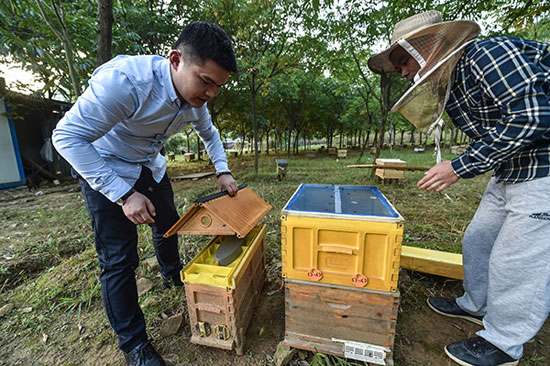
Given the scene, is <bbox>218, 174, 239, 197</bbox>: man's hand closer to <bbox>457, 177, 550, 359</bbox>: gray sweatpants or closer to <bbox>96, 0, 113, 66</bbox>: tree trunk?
<bbox>96, 0, 113, 66</bbox>: tree trunk

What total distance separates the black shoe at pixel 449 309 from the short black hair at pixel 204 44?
2754mm

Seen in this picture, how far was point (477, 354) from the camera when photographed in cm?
160

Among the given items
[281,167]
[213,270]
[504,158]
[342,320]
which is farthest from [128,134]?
[281,167]

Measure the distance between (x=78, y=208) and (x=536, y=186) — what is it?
729 centimetres

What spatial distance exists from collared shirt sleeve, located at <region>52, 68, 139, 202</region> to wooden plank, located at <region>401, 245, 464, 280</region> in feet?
8.86

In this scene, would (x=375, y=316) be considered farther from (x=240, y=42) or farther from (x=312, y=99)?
(x=312, y=99)

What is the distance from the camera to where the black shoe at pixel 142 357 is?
1.63 meters

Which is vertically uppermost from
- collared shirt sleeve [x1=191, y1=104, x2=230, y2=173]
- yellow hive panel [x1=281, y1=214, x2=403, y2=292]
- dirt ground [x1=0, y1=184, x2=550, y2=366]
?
collared shirt sleeve [x1=191, y1=104, x2=230, y2=173]

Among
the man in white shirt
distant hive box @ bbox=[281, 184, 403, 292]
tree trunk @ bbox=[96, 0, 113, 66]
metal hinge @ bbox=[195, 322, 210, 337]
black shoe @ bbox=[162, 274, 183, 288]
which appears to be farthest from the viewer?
black shoe @ bbox=[162, 274, 183, 288]

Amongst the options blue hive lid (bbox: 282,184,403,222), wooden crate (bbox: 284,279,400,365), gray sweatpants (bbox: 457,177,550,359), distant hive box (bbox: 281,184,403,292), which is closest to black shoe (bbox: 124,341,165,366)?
wooden crate (bbox: 284,279,400,365)

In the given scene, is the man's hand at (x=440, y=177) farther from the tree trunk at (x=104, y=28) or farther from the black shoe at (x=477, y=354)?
the tree trunk at (x=104, y=28)

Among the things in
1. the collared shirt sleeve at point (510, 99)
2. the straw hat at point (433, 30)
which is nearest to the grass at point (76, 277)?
the collared shirt sleeve at point (510, 99)

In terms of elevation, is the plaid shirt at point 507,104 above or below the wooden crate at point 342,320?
above

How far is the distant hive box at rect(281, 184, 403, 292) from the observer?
1413 millimetres
